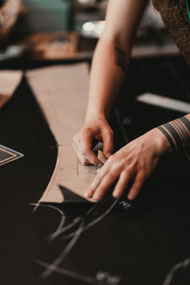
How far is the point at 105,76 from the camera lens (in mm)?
900

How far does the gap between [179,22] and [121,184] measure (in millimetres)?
520

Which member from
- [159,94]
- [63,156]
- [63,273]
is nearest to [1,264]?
[63,273]

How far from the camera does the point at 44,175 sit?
0.65m

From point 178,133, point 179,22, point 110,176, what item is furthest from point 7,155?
point 179,22

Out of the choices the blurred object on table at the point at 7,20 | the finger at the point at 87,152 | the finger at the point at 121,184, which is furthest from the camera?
the blurred object on table at the point at 7,20

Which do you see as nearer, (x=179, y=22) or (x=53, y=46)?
(x=179, y=22)

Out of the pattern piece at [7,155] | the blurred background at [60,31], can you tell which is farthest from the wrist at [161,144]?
the blurred background at [60,31]

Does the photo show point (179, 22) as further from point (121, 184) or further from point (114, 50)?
point (121, 184)

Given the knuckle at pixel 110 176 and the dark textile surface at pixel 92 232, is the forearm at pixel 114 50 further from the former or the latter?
the knuckle at pixel 110 176

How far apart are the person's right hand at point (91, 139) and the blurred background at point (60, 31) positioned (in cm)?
69

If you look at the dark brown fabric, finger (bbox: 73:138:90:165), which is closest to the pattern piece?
finger (bbox: 73:138:90:165)

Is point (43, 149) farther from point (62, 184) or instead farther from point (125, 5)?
point (125, 5)

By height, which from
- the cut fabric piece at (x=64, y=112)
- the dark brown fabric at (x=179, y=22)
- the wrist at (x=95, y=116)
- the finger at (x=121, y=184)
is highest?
the dark brown fabric at (x=179, y=22)

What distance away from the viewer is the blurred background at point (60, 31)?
157 centimetres
